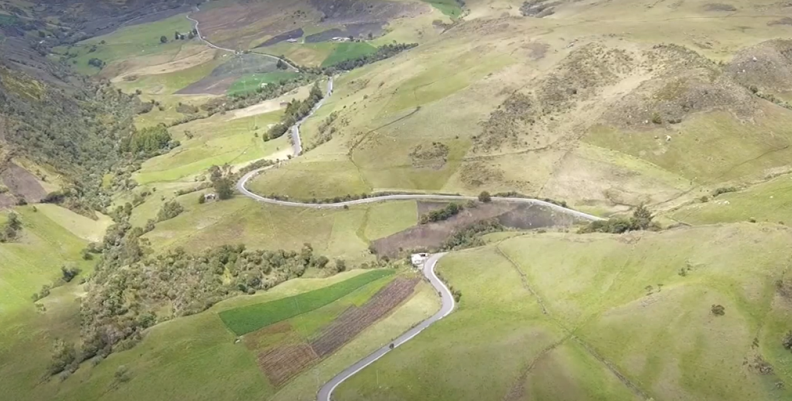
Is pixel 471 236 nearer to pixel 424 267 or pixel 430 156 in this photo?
pixel 424 267

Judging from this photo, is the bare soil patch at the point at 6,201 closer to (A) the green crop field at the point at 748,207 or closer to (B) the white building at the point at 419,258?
(B) the white building at the point at 419,258

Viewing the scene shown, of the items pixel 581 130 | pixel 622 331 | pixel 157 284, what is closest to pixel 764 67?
pixel 581 130

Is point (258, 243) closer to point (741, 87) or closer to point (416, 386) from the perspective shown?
point (416, 386)

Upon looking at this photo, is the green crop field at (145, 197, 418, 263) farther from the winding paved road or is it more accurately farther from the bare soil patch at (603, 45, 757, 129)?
the bare soil patch at (603, 45, 757, 129)

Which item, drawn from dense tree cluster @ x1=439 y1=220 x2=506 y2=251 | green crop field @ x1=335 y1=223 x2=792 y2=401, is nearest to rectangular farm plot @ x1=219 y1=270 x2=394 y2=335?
dense tree cluster @ x1=439 y1=220 x2=506 y2=251

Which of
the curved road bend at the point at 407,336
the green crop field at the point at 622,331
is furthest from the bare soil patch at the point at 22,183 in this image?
the green crop field at the point at 622,331

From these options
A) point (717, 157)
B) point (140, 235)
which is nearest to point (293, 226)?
point (140, 235)

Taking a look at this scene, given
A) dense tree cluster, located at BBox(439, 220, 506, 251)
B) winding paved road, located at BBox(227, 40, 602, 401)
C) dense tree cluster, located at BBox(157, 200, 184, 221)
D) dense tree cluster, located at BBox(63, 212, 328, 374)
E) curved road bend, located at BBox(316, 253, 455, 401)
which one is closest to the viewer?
curved road bend, located at BBox(316, 253, 455, 401)
